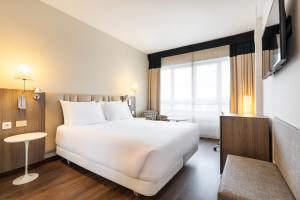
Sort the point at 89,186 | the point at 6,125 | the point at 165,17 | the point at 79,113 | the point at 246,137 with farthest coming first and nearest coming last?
1. the point at 165,17
2. the point at 79,113
3. the point at 6,125
4. the point at 246,137
5. the point at 89,186

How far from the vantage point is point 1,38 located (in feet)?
6.89

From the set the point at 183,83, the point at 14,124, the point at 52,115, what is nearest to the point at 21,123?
the point at 14,124

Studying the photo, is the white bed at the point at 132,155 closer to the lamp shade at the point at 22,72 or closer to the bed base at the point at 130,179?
the bed base at the point at 130,179

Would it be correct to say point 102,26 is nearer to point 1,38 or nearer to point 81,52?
point 81,52

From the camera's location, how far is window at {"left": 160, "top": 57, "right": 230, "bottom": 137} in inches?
161

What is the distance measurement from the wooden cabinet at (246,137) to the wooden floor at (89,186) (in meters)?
0.47

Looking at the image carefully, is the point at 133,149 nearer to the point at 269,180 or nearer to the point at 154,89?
the point at 269,180

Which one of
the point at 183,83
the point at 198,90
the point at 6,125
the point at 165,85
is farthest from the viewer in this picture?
the point at 165,85

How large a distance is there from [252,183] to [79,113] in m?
2.58

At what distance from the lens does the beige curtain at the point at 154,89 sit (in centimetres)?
511

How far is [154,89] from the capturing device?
17.0 feet

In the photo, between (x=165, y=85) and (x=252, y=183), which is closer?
(x=252, y=183)

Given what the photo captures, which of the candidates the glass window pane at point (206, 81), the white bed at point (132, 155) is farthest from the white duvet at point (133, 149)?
the glass window pane at point (206, 81)

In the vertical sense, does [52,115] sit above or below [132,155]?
above
